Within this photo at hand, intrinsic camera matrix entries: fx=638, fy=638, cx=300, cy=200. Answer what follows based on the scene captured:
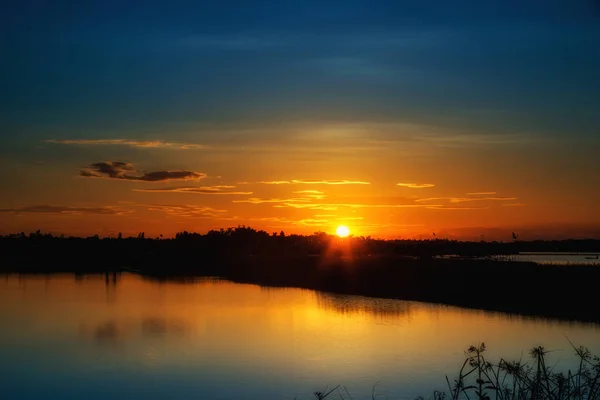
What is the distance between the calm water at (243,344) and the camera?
60.9 feet

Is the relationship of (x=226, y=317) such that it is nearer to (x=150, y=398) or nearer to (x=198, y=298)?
(x=198, y=298)

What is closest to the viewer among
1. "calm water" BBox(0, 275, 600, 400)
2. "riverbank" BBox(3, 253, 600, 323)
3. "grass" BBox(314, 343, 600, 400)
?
"grass" BBox(314, 343, 600, 400)

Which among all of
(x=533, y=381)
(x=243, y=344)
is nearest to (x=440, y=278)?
(x=243, y=344)

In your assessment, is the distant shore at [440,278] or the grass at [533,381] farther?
the distant shore at [440,278]

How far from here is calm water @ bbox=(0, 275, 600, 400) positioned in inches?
731

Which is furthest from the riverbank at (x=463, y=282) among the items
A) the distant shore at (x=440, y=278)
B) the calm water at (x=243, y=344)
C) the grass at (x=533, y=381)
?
the grass at (x=533, y=381)

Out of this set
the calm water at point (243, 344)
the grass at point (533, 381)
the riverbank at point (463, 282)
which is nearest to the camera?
the grass at point (533, 381)

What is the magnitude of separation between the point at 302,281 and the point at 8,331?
30191 mm

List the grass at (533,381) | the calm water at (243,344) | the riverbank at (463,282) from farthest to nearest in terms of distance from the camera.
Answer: the riverbank at (463,282), the calm water at (243,344), the grass at (533,381)

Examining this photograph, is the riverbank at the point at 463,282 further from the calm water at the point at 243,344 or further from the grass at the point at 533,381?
the grass at the point at 533,381

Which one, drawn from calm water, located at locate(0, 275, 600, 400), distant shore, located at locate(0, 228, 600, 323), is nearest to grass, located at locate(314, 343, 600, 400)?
calm water, located at locate(0, 275, 600, 400)

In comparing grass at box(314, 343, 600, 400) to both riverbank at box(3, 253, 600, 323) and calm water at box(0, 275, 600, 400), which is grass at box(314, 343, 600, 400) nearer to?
calm water at box(0, 275, 600, 400)

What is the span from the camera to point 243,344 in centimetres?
2550

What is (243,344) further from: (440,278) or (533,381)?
(440,278)
